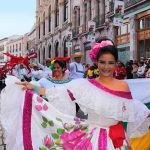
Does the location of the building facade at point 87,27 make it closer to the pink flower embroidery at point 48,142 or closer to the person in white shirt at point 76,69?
the person in white shirt at point 76,69

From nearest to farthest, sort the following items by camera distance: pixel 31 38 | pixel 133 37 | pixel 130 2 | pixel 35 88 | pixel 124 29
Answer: pixel 35 88, pixel 133 37, pixel 130 2, pixel 124 29, pixel 31 38

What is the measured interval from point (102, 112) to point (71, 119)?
0.43m

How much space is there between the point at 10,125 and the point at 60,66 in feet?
7.45

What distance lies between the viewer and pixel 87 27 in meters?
30.3

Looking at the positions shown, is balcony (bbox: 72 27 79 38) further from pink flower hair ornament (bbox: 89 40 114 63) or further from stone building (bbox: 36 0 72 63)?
pink flower hair ornament (bbox: 89 40 114 63)

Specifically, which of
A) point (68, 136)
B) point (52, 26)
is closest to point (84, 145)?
point (68, 136)

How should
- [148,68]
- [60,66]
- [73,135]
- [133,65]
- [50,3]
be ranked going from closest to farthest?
[73,135] < [60,66] < [148,68] < [133,65] < [50,3]

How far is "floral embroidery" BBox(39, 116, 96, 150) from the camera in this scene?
3.36 meters

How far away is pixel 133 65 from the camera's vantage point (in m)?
14.9

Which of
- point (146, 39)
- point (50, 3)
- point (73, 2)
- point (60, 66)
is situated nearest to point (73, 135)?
point (60, 66)

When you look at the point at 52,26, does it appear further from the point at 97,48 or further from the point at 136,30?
the point at 97,48

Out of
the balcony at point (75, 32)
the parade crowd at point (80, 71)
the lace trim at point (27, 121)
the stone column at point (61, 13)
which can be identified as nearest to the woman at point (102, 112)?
the lace trim at point (27, 121)

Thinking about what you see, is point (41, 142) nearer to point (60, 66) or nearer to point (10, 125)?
point (10, 125)

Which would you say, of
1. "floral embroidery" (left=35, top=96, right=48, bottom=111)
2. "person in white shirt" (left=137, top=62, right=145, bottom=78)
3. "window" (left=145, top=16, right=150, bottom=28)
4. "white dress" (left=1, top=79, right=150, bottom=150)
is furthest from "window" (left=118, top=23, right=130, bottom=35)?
"floral embroidery" (left=35, top=96, right=48, bottom=111)
